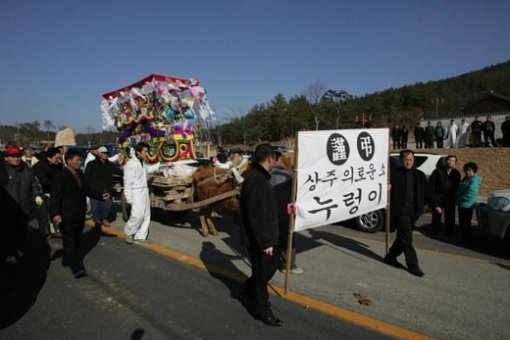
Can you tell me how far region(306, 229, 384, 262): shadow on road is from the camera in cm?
565

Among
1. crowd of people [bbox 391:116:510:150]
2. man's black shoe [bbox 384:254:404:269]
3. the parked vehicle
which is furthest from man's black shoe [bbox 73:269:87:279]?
crowd of people [bbox 391:116:510:150]

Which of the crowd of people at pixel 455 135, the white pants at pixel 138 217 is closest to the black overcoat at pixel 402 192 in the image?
the white pants at pixel 138 217

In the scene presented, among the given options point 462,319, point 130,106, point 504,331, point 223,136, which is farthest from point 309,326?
point 223,136

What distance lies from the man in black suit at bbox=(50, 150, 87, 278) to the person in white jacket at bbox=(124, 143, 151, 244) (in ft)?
3.95

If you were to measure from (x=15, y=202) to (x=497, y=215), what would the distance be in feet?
24.9

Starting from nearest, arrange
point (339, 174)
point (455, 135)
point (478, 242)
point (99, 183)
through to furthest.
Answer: point (339, 174) < point (478, 242) < point (99, 183) < point (455, 135)

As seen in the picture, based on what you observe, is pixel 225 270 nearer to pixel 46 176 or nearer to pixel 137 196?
pixel 137 196

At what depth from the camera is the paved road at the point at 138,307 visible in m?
3.33

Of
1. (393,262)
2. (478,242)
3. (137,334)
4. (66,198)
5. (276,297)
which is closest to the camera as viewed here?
(137,334)

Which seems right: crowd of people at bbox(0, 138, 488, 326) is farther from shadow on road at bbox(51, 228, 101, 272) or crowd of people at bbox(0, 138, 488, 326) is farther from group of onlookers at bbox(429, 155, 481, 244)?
shadow on road at bbox(51, 228, 101, 272)

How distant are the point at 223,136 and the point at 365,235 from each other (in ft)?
168

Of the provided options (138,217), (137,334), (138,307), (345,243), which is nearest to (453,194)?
(345,243)

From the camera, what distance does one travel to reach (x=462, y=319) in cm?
350

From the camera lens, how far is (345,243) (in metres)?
6.34
